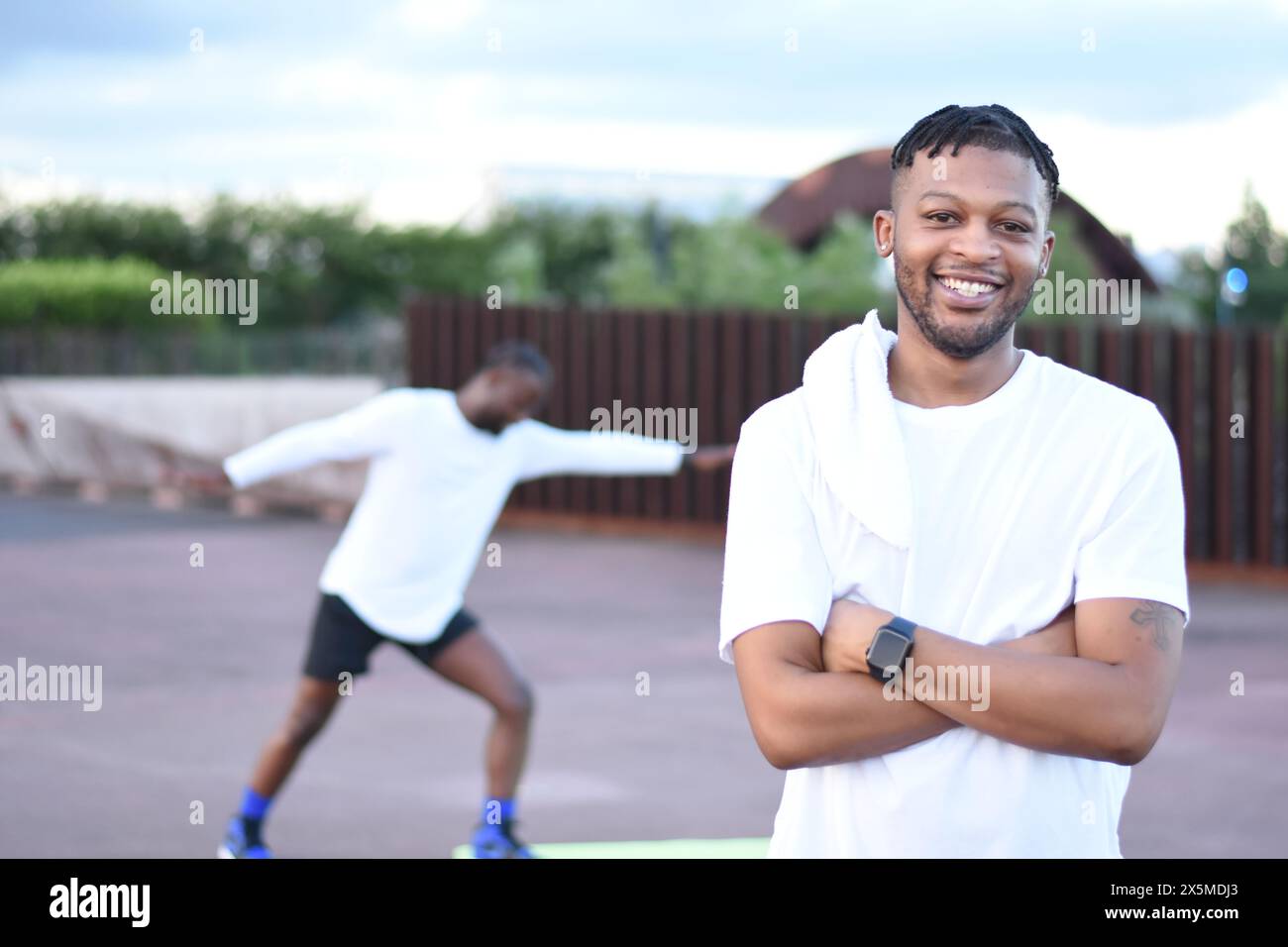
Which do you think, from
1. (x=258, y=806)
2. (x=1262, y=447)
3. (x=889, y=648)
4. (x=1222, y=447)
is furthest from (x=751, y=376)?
(x=889, y=648)

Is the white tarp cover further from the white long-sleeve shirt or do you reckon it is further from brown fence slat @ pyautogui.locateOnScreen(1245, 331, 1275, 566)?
the white long-sleeve shirt

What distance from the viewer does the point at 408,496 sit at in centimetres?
662

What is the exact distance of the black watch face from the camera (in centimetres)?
260

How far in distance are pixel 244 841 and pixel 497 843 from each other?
0.90m

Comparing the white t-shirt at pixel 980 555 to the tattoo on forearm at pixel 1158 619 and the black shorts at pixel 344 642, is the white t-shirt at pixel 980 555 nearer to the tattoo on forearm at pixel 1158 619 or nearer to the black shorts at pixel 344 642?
the tattoo on forearm at pixel 1158 619

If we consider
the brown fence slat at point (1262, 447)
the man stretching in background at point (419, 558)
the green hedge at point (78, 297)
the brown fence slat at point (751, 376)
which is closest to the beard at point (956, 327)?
the man stretching in background at point (419, 558)

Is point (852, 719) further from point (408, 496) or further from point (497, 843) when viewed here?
point (408, 496)

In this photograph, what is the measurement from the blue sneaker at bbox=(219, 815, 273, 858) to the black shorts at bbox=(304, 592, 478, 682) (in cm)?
57

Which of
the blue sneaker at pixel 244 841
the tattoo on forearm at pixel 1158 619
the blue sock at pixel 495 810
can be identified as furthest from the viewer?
the blue sock at pixel 495 810

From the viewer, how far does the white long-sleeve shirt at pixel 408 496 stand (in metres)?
6.57

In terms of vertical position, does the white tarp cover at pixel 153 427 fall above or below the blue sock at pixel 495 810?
above

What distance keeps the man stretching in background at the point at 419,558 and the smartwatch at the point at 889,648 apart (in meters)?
3.80
